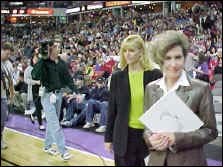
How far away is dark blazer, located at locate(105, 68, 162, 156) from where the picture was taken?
1.98 metres

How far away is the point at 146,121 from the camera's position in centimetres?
145

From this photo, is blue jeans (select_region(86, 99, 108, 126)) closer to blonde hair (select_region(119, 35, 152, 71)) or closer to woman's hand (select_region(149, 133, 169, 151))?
blonde hair (select_region(119, 35, 152, 71))

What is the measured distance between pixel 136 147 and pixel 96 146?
4.65 ft

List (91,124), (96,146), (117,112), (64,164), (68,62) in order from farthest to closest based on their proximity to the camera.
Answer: (91,124)
(68,62)
(96,146)
(64,164)
(117,112)

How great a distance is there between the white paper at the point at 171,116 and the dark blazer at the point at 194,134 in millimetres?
19

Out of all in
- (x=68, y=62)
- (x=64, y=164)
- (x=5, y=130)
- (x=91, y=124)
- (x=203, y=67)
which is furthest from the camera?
(x=91, y=124)

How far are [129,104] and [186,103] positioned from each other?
0.60 m

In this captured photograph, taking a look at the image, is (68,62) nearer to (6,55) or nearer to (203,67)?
(203,67)

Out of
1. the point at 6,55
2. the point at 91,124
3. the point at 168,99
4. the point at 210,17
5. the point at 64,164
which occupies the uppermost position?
the point at 210,17

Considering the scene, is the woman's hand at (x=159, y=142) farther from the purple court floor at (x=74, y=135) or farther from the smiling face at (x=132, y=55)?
the purple court floor at (x=74, y=135)

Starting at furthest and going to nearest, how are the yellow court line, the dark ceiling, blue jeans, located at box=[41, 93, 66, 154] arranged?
1. blue jeans, located at box=[41, 93, 66, 154]
2. the yellow court line
3. the dark ceiling

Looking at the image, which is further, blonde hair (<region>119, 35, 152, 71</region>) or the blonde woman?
blonde hair (<region>119, 35, 152, 71</region>)

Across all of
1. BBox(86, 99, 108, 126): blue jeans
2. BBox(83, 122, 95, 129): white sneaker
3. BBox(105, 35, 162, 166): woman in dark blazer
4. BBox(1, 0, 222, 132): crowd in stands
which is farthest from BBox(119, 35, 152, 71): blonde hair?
BBox(83, 122, 95, 129): white sneaker

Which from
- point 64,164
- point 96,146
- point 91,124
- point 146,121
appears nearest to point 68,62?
point 96,146
